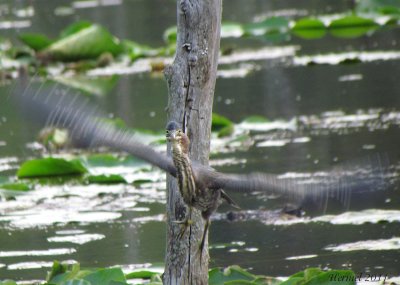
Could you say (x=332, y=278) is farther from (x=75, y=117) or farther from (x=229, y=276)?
(x=75, y=117)

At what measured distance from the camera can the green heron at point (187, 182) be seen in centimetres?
436

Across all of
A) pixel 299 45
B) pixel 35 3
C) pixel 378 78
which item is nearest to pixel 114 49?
pixel 299 45

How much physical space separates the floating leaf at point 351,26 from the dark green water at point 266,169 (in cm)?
28

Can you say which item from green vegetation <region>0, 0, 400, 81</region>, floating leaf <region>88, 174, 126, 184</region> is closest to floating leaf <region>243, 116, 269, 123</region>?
floating leaf <region>88, 174, 126, 184</region>

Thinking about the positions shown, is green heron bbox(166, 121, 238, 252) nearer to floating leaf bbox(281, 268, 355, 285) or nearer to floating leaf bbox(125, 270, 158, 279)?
floating leaf bbox(281, 268, 355, 285)

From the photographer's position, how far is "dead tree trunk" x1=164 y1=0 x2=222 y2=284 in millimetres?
4918

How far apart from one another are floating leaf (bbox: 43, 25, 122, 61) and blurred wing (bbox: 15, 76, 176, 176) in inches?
332

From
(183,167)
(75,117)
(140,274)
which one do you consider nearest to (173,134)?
(183,167)

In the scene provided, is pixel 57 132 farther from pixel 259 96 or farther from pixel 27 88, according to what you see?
pixel 27 88

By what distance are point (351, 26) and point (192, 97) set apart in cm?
977

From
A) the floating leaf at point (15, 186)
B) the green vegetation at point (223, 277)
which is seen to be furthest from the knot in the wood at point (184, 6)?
the floating leaf at point (15, 186)

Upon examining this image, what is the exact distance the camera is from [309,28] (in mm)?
14586

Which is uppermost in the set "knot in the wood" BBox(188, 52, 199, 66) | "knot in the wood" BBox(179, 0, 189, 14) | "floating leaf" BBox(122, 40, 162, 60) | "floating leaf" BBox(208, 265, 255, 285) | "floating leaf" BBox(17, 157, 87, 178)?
"floating leaf" BBox(122, 40, 162, 60)

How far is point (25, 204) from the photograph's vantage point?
312 inches
